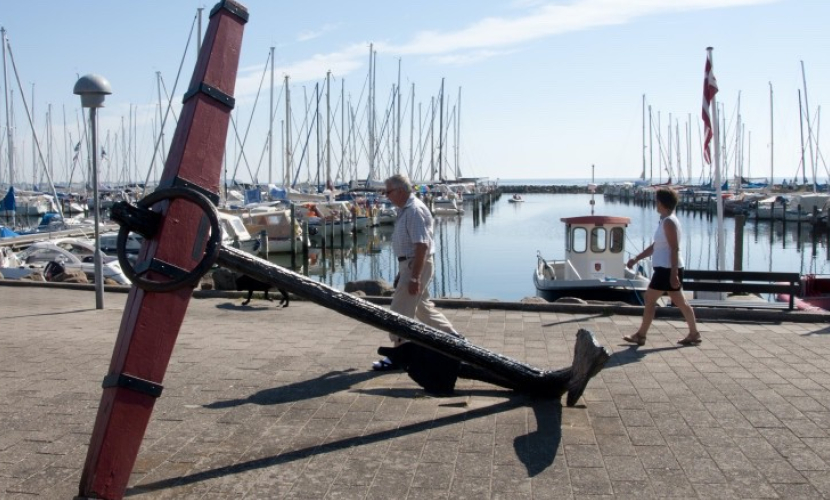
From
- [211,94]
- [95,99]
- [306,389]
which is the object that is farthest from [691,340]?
[95,99]

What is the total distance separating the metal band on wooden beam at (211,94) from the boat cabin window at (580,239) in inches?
613

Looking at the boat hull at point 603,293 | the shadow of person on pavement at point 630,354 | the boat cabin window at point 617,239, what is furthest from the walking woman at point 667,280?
the boat cabin window at point 617,239

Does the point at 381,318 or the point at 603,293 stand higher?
the point at 381,318

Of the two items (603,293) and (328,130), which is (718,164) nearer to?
(603,293)

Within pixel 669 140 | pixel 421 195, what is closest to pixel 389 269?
pixel 421 195

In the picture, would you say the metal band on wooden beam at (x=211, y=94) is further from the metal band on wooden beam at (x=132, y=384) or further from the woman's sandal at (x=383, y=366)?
the woman's sandal at (x=383, y=366)

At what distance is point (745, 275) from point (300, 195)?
4083 centimetres

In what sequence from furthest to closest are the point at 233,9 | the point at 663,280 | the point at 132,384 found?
the point at 663,280, the point at 233,9, the point at 132,384

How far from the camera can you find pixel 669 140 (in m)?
95.2

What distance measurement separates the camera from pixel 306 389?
19.7 ft

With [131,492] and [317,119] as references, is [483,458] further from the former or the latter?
[317,119]

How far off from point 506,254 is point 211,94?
37.4 metres

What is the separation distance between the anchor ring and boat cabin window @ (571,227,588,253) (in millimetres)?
15792

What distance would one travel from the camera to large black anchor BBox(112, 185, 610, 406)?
140 inches
